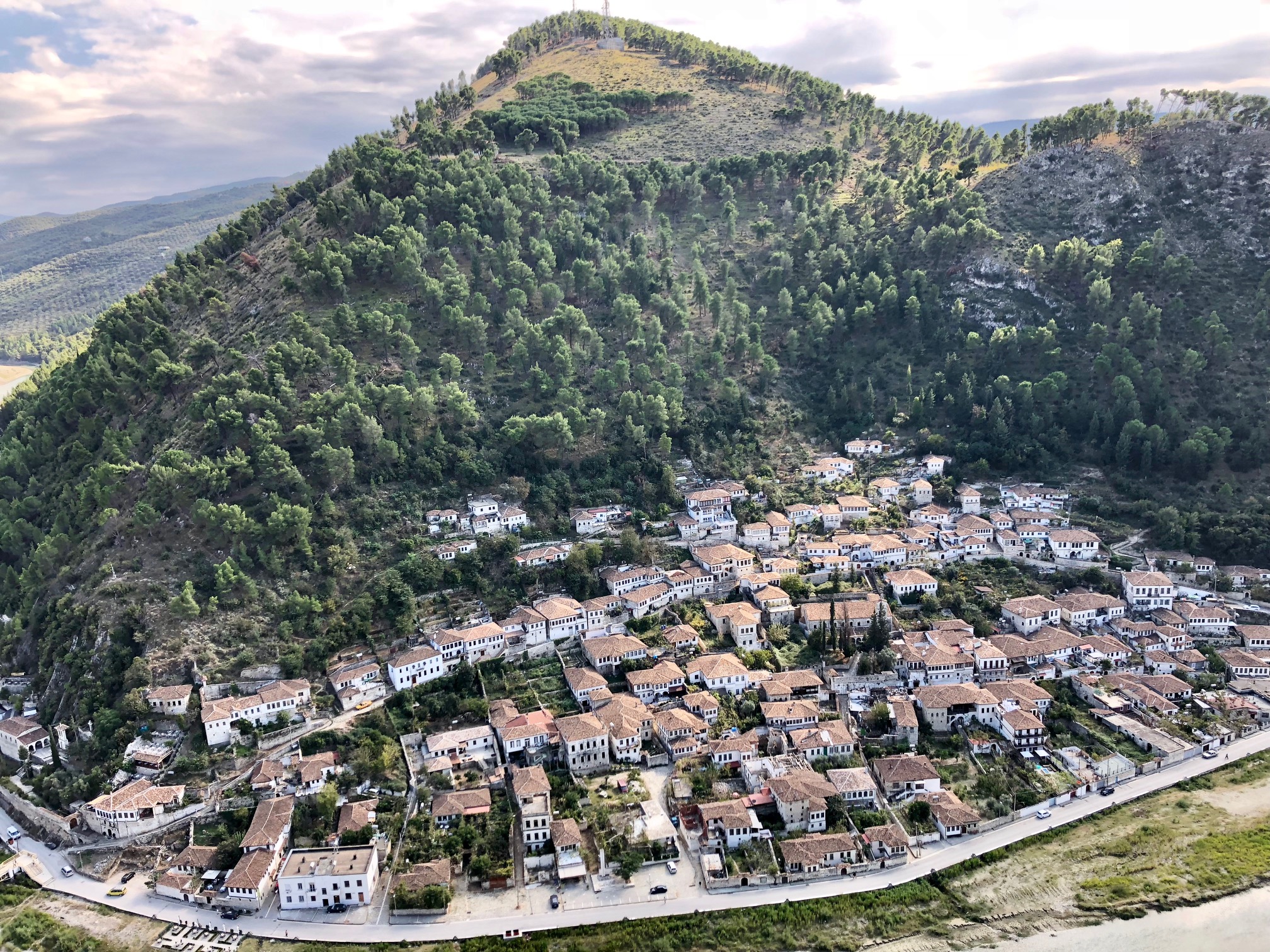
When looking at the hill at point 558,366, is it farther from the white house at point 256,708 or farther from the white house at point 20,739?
the white house at point 256,708

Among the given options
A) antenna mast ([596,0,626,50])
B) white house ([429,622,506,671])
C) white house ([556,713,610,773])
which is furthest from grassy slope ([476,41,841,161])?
white house ([556,713,610,773])

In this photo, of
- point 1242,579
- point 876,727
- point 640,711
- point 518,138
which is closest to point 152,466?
point 640,711

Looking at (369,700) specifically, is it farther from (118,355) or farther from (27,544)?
(118,355)

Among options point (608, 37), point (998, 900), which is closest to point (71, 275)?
point (608, 37)

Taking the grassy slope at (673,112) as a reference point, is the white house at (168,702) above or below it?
below

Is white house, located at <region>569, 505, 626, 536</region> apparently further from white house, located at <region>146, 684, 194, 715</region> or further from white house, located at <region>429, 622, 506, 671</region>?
white house, located at <region>146, 684, 194, 715</region>

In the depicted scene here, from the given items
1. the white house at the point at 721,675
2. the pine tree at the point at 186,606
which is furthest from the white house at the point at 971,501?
the pine tree at the point at 186,606

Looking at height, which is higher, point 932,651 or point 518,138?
point 518,138
